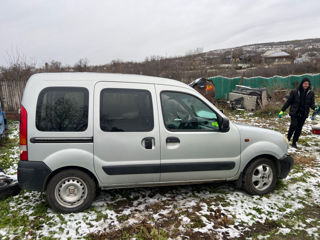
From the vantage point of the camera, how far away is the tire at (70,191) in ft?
9.48

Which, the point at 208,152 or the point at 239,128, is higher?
the point at 239,128

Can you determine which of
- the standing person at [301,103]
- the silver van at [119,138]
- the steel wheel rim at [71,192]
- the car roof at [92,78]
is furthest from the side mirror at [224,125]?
the standing person at [301,103]

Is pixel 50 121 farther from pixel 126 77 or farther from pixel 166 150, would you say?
pixel 166 150

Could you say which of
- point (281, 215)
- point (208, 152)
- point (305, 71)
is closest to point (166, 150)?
point (208, 152)

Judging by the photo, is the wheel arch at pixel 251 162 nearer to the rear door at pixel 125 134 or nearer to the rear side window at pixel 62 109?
the rear door at pixel 125 134

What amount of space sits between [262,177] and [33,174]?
11.2 ft

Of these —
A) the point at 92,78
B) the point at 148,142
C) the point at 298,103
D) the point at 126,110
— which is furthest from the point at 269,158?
the point at 298,103

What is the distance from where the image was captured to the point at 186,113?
333cm

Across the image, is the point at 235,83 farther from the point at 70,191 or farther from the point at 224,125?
the point at 70,191

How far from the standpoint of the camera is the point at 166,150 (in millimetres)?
3088

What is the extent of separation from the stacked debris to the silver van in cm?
955

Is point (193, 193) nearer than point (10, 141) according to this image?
Yes

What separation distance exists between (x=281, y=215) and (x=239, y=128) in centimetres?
137

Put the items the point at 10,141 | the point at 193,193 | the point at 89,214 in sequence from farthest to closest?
the point at 10,141, the point at 193,193, the point at 89,214
